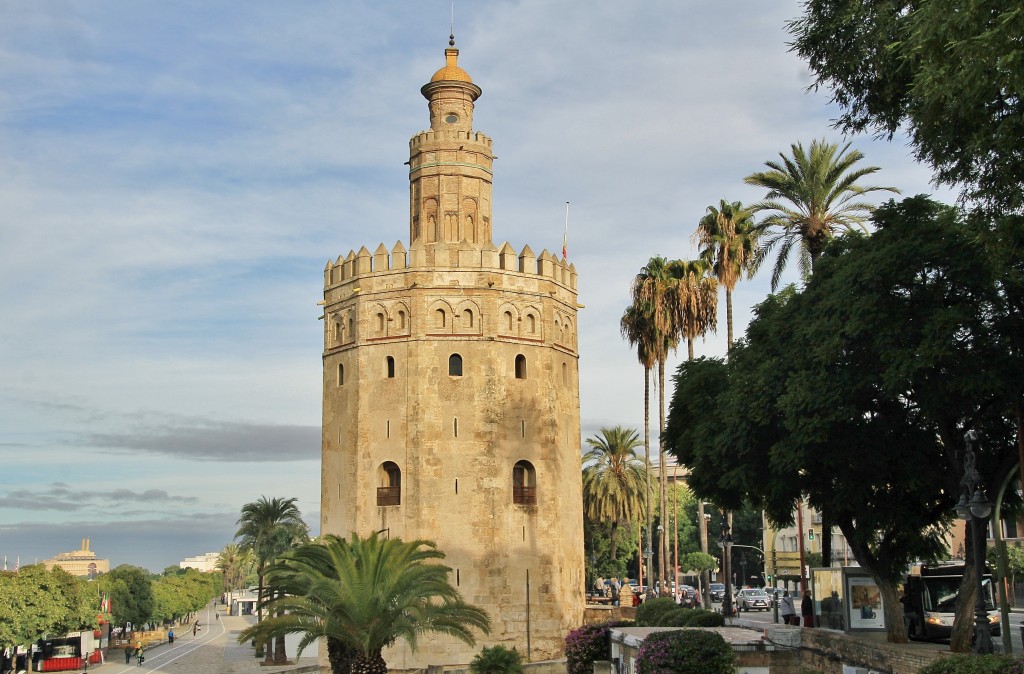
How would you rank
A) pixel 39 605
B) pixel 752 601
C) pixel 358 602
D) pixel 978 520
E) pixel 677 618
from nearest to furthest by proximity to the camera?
1. pixel 978 520
2. pixel 358 602
3. pixel 677 618
4. pixel 39 605
5. pixel 752 601

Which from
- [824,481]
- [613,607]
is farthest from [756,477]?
[613,607]

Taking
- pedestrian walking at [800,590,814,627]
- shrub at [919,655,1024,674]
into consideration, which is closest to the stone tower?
pedestrian walking at [800,590,814,627]

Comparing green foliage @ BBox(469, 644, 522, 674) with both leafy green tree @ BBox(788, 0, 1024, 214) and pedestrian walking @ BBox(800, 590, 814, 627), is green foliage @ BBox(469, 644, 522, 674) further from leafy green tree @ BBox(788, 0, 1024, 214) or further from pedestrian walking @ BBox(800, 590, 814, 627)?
leafy green tree @ BBox(788, 0, 1024, 214)

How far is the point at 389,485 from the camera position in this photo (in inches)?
1566

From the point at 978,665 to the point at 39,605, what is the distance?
4540cm

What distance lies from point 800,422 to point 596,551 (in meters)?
48.3

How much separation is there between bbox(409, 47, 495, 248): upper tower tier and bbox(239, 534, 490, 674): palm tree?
1559 centimetres

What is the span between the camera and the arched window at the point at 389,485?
3944cm

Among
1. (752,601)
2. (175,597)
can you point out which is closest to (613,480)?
(752,601)

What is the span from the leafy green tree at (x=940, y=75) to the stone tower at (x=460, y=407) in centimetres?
2365

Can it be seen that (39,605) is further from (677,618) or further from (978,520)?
(978,520)

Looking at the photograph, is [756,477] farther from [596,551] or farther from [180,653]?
[180,653]

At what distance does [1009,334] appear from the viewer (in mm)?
18359

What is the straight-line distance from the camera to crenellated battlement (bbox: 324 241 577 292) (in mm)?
40906
